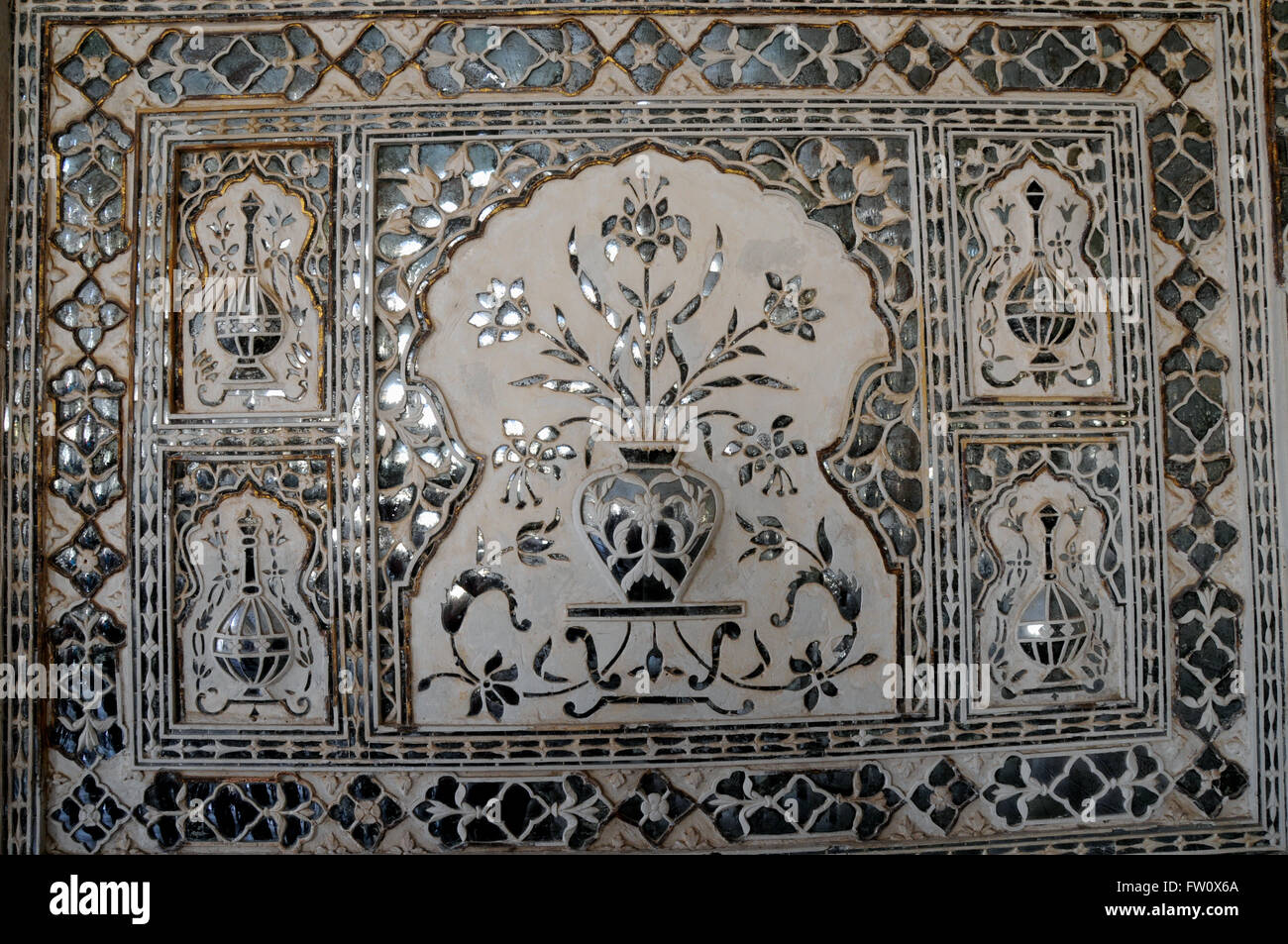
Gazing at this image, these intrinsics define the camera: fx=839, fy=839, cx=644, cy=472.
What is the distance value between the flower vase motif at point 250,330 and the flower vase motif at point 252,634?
343mm

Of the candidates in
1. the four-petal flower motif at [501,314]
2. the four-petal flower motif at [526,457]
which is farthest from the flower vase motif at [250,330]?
the four-petal flower motif at [526,457]

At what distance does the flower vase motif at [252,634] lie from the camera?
2.06 metres

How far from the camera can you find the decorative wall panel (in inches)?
81.4

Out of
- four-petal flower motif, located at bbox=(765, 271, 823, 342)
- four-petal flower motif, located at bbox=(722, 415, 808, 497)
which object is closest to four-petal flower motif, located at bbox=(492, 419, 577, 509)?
four-petal flower motif, located at bbox=(722, 415, 808, 497)

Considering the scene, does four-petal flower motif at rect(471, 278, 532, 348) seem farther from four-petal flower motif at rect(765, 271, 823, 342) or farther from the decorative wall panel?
four-petal flower motif at rect(765, 271, 823, 342)

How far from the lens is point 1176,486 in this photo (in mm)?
2135

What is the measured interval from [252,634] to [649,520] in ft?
3.35

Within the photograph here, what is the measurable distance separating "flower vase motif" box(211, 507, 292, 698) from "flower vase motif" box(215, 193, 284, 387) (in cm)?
34

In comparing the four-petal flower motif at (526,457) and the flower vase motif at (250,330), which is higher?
the flower vase motif at (250,330)

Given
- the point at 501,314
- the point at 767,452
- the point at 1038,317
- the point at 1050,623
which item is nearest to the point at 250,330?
the point at 501,314

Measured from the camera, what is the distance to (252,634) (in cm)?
207

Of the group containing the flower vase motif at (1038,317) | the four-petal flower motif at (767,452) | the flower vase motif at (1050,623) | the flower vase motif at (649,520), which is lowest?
the flower vase motif at (1050,623)

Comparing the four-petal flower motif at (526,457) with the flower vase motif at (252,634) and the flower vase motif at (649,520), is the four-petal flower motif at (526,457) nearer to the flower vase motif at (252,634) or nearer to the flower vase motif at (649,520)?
the flower vase motif at (649,520)

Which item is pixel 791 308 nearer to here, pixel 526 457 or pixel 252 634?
pixel 526 457
